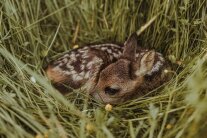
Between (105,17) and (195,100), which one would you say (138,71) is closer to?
(105,17)

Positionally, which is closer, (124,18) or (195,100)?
(195,100)

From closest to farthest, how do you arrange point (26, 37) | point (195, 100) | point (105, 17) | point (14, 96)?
1. point (195, 100)
2. point (14, 96)
3. point (26, 37)
4. point (105, 17)

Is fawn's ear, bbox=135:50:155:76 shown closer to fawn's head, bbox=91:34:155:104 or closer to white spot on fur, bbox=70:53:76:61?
fawn's head, bbox=91:34:155:104

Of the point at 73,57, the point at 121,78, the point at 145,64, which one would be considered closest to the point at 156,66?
the point at 145,64

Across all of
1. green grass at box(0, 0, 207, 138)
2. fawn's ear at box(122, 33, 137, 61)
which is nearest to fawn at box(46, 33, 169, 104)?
fawn's ear at box(122, 33, 137, 61)

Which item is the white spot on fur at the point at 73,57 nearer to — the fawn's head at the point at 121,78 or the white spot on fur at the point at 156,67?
the fawn's head at the point at 121,78

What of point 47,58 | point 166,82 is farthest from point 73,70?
point 166,82

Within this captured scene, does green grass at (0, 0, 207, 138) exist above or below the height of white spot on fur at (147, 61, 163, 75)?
above

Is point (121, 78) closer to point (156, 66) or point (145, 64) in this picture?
point (145, 64)

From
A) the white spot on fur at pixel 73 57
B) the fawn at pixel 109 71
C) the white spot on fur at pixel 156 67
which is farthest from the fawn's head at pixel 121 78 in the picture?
the white spot on fur at pixel 73 57
